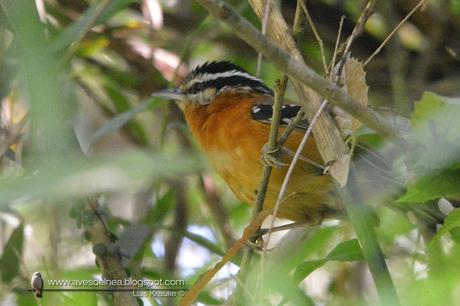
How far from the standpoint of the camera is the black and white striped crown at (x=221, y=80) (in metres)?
4.17

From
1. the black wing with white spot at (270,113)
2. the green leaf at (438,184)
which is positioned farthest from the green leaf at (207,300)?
the green leaf at (438,184)

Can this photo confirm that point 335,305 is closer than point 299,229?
Yes

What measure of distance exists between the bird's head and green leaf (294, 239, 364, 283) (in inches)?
66.7

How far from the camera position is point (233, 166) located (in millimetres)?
3621

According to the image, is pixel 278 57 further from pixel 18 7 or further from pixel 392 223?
pixel 392 223

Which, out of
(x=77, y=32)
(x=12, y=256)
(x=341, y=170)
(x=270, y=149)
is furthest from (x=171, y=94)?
(x=341, y=170)

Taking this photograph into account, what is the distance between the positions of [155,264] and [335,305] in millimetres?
1090

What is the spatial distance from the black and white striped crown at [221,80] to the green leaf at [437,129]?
221 cm

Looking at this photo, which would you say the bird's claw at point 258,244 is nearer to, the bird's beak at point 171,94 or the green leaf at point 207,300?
the green leaf at point 207,300

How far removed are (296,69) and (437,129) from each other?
1.16 ft

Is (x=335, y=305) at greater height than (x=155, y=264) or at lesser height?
lesser

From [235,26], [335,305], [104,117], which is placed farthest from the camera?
[104,117]

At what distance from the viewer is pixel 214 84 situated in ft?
13.9

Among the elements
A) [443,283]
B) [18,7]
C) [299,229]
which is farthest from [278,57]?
[299,229]
